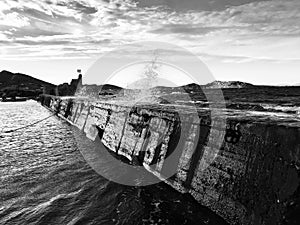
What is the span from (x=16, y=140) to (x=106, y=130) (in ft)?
27.5

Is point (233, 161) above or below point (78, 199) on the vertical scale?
above

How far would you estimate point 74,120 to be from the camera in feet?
106

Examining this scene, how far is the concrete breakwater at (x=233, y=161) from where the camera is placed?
238 inches

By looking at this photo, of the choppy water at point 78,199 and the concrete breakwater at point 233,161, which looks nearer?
the concrete breakwater at point 233,161

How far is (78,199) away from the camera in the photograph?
9703 millimetres

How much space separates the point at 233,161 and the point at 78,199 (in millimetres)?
6458

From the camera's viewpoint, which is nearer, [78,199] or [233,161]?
[233,161]

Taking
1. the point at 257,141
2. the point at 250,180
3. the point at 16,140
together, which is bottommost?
the point at 16,140

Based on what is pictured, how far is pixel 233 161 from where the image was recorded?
779 centimetres

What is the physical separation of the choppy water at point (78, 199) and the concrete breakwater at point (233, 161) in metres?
0.88

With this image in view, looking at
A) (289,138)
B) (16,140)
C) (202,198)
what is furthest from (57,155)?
(289,138)

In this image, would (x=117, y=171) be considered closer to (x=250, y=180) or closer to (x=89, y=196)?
(x=89, y=196)

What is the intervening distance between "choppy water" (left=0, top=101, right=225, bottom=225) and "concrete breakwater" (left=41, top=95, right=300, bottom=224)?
2.88 feet

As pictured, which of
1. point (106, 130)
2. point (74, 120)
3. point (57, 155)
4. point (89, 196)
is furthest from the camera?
point (74, 120)
